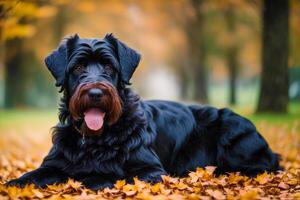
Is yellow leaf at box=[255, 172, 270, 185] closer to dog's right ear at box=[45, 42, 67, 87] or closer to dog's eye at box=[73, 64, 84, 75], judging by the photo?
dog's eye at box=[73, 64, 84, 75]

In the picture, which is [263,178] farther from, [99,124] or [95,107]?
[95,107]

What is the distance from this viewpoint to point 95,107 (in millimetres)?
5039

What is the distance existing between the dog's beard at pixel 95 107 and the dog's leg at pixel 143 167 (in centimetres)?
48

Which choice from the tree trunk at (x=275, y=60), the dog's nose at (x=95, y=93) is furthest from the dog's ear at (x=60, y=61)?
the tree trunk at (x=275, y=60)

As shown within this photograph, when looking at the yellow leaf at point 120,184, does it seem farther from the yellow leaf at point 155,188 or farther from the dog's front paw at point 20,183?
the dog's front paw at point 20,183

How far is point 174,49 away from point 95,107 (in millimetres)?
28690

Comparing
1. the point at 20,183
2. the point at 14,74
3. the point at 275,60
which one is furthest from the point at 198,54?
the point at 20,183

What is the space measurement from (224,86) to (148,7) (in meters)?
27.5

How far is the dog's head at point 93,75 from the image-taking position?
194 inches

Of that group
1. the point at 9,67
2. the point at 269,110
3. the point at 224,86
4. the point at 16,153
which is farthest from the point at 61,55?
the point at 224,86

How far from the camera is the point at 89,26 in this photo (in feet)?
102

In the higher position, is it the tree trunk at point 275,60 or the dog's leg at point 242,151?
the tree trunk at point 275,60

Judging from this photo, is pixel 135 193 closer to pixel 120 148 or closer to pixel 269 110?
pixel 120 148

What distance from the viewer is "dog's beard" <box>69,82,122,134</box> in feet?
16.1
